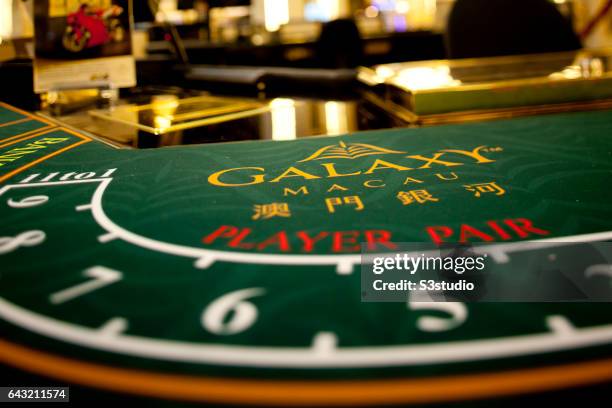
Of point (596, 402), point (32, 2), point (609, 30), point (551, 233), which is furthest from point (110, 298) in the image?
point (609, 30)

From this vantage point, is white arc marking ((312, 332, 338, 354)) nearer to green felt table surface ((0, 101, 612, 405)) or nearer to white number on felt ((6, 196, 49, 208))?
green felt table surface ((0, 101, 612, 405))

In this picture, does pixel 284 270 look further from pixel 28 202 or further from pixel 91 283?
pixel 28 202

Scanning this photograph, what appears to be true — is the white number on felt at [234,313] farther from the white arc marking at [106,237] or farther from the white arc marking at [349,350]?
the white arc marking at [106,237]

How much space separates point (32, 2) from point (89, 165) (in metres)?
1.22

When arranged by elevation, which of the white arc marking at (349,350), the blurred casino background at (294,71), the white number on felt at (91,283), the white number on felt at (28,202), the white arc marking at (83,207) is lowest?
the white arc marking at (349,350)

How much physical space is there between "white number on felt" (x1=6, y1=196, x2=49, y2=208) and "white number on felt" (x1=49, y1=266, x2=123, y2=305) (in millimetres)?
320

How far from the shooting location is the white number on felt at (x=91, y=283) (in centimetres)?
50

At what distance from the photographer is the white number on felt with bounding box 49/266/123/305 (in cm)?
50

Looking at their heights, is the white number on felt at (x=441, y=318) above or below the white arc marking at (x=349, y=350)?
above

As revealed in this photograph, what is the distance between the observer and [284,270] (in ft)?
1.78

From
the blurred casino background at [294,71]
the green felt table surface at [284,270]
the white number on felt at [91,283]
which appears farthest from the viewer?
the blurred casino background at [294,71]

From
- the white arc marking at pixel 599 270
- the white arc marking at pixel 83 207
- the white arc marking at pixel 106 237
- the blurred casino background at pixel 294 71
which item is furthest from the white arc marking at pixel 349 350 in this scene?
the blurred casino background at pixel 294 71

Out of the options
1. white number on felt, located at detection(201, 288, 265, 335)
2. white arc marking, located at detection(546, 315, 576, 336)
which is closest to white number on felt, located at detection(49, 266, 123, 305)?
white number on felt, located at detection(201, 288, 265, 335)

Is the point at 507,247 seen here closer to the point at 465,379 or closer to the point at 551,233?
the point at 551,233
